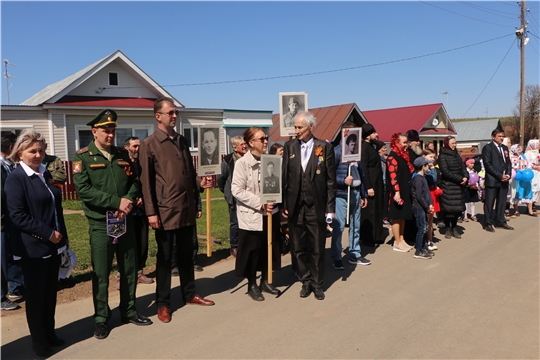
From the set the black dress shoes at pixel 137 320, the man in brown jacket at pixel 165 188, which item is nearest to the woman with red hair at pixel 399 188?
the man in brown jacket at pixel 165 188

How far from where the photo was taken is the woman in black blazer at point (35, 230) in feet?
12.7

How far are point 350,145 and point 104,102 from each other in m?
17.1

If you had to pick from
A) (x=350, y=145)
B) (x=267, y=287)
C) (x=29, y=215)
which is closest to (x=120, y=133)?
(x=350, y=145)

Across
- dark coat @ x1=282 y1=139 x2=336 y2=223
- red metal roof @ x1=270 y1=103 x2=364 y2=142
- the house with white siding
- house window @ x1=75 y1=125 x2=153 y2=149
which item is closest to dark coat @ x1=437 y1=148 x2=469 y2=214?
dark coat @ x1=282 y1=139 x2=336 y2=223

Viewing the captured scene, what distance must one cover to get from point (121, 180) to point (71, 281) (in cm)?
243

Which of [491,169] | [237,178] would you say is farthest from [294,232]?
[491,169]

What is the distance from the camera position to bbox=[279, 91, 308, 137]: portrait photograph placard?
8.05m

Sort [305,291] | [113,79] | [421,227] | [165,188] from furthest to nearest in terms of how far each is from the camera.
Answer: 1. [113,79]
2. [421,227]
3. [305,291]
4. [165,188]

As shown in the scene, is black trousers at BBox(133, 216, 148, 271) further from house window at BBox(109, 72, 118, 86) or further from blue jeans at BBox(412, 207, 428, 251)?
house window at BBox(109, 72, 118, 86)

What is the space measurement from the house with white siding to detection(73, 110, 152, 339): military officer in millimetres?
13503

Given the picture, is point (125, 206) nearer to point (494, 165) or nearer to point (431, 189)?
point (431, 189)

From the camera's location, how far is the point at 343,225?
22.7 feet

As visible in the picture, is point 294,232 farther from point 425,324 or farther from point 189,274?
point 425,324

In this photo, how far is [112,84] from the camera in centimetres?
2202
